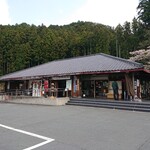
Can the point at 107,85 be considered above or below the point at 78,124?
above

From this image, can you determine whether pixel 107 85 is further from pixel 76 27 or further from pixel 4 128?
pixel 76 27

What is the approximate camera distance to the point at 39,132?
25.0ft

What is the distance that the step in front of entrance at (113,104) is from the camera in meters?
12.8

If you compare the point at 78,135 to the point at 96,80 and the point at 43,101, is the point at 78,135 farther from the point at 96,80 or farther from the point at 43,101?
the point at 96,80

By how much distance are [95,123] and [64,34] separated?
37.1 m

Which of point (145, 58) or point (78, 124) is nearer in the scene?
point (78, 124)

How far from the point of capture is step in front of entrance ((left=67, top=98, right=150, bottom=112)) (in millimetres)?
12781

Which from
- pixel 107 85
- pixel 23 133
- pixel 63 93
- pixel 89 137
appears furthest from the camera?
pixel 63 93

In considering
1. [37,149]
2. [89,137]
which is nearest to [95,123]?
[89,137]

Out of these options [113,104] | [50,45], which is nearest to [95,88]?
[113,104]

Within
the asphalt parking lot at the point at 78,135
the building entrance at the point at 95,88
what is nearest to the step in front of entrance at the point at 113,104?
the building entrance at the point at 95,88

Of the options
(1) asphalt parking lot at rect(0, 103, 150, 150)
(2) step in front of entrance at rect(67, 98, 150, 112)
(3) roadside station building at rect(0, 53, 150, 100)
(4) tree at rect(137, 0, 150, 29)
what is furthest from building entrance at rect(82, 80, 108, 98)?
(4) tree at rect(137, 0, 150, 29)

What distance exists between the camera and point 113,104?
559 inches

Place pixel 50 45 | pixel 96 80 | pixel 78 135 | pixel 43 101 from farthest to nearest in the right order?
pixel 50 45
pixel 96 80
pixel 43 101
pixel 78 135
